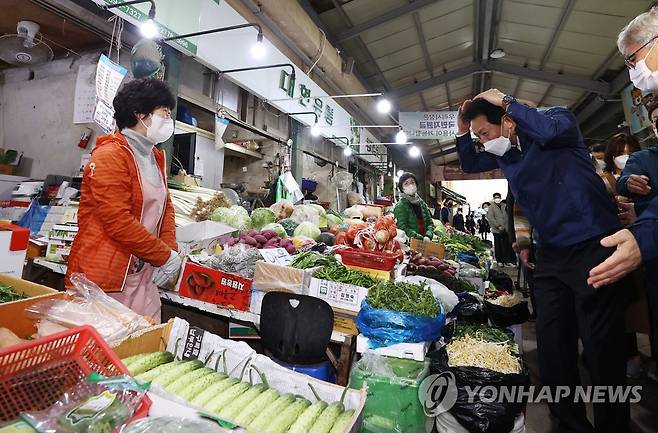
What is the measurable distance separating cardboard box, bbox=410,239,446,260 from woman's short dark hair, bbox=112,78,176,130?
3.28 meters

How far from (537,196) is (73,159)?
5496 millimetres

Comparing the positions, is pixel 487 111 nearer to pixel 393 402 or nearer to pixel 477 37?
A: pixel 393 402

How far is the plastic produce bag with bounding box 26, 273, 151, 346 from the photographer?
4.96 ft

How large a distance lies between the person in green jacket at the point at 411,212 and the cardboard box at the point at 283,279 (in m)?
→ 2.82

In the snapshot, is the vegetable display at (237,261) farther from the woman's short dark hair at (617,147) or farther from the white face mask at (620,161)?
the woman's short dark hair at (617,147)

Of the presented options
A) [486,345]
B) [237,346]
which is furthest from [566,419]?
[237,346]

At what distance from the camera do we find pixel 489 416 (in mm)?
1929

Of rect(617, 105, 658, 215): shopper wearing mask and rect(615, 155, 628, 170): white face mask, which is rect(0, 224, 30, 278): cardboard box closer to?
rect(617, 105, 658, 215): shopper wearing mask

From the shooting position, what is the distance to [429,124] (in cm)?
938

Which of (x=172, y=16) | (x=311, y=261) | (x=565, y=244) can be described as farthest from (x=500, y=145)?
(x=172, y=16)

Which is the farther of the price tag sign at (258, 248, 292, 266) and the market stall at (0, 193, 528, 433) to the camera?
the price tag sign at (258, 248, 292, 266)

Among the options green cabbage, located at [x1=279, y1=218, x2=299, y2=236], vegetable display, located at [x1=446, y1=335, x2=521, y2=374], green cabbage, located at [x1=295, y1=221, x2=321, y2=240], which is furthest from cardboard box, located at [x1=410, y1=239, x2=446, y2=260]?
vegetable display, located at [x1=446, y1=335, x2=521, y2=374]

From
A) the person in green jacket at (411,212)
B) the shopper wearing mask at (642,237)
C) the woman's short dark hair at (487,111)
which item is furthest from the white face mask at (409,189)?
the shopper wearing mask at (642,237)

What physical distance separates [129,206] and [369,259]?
5.42 feet
